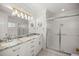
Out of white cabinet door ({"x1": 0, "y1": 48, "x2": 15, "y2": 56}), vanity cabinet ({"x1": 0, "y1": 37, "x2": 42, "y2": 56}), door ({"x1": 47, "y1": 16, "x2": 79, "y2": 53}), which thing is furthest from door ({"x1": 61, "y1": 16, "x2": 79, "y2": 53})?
white cabinet door ({"x1": 0, "y1": 48, "x2": 15, "y2": 56})

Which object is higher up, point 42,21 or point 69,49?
point 42,21

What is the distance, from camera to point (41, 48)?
5.77ft

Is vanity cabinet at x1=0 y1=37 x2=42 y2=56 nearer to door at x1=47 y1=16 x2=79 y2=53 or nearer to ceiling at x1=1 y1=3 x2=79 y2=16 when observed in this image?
door at x1=47 y1=16 x2=79 y2=53

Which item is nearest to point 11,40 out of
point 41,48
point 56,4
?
point 41,48

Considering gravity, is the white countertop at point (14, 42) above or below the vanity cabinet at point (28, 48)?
above

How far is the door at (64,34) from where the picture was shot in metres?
1.70

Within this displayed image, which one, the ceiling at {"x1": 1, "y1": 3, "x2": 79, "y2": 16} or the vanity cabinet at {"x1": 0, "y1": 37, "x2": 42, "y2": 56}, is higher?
the ceiling at {"x1": 1, "y1": 3, "x2": 79, "y2": 16}

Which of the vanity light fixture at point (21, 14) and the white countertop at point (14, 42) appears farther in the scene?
the vanity light fixture at point (21, 14)

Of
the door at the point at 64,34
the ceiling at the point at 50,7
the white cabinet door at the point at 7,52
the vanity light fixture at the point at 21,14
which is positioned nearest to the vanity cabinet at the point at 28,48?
the white cabinet door at the point at 7,52

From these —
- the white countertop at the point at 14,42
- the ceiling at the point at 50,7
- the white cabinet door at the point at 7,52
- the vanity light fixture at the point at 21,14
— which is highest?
the ceiling at the point at 50,7

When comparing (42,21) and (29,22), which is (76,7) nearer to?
(42,21)

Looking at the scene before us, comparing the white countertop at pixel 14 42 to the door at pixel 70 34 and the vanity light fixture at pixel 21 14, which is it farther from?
the door at pixel 70 34

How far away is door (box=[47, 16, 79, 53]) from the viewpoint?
5.57 feet

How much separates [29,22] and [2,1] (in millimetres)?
607
